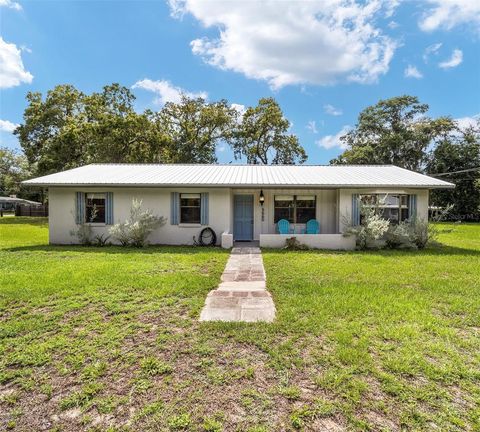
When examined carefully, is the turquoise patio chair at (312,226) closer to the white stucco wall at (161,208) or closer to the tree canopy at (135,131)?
the white stucco wall at (161,208)

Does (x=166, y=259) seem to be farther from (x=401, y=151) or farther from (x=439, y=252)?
(x=401, y=151)

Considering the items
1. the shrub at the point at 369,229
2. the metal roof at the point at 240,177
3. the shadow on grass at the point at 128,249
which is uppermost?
the metal roof at the point at 240,177

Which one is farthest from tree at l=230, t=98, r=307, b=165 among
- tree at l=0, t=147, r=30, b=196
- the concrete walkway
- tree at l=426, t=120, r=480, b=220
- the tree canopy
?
tree at l=0, t=147, r=30, b=196

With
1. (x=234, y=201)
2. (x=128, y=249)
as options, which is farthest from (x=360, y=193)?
(x=128, y=249)

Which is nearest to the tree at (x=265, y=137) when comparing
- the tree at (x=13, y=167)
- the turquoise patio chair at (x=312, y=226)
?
the turquoise patio chair at (x=312, y=226)

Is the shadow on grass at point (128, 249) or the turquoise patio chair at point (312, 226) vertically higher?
the turquoise patio chair at point (312, 226)

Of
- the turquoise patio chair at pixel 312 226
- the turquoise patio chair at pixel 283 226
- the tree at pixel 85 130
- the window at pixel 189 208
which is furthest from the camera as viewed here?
the tree at pixel 85 130

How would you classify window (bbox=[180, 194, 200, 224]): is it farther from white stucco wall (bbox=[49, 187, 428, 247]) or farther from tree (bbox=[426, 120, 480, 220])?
tree (bbox=[426, 120, 480, 220])

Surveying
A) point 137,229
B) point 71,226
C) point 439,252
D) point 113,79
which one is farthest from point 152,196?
point 113,79

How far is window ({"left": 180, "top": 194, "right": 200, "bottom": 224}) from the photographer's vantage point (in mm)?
11805

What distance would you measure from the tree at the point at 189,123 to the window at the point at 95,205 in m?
14.6

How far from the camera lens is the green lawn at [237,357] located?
7.72 ft

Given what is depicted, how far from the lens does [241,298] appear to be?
16.8 feet

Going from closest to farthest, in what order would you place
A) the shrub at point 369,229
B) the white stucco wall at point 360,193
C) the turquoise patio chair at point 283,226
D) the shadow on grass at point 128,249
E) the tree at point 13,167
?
the shadow on grass at point 128,249, the shrub at point 369,229, the white stucco wall at point 360,193, the turquoise patio chair at point 283,226, the tree at point 13,167
